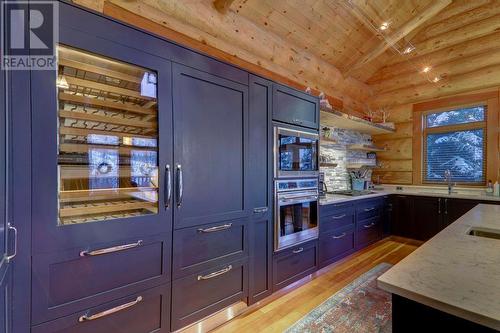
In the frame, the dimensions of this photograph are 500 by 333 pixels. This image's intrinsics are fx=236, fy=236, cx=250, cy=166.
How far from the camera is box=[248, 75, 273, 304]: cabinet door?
2141 millimetres

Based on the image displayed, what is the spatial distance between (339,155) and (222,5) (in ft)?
9.62

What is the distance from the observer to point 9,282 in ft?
3.47

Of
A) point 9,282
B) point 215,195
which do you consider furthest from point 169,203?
point 9,282

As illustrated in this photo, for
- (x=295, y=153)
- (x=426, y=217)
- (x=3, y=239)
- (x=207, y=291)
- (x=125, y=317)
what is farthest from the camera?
(x=426, y=217)

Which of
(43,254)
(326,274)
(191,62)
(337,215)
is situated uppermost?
(191,62)

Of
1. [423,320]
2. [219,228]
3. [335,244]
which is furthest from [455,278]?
[335,244]

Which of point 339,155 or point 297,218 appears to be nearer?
point 297,218

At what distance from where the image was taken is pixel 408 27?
3426mm

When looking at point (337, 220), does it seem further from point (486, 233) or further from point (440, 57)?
point (440, 57)

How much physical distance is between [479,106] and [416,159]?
1199 millimetres

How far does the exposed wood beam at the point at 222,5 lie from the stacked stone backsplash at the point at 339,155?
210 centimetres

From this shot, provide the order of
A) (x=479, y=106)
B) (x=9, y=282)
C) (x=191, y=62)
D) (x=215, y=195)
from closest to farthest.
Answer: (x=9, y=282) < (x=191, y=62) < (x=215, y=195) < (x=479, y=106)

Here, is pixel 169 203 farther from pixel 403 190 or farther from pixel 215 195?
pixel 403 190

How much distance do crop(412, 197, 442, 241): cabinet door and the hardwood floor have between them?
39 centimetres
